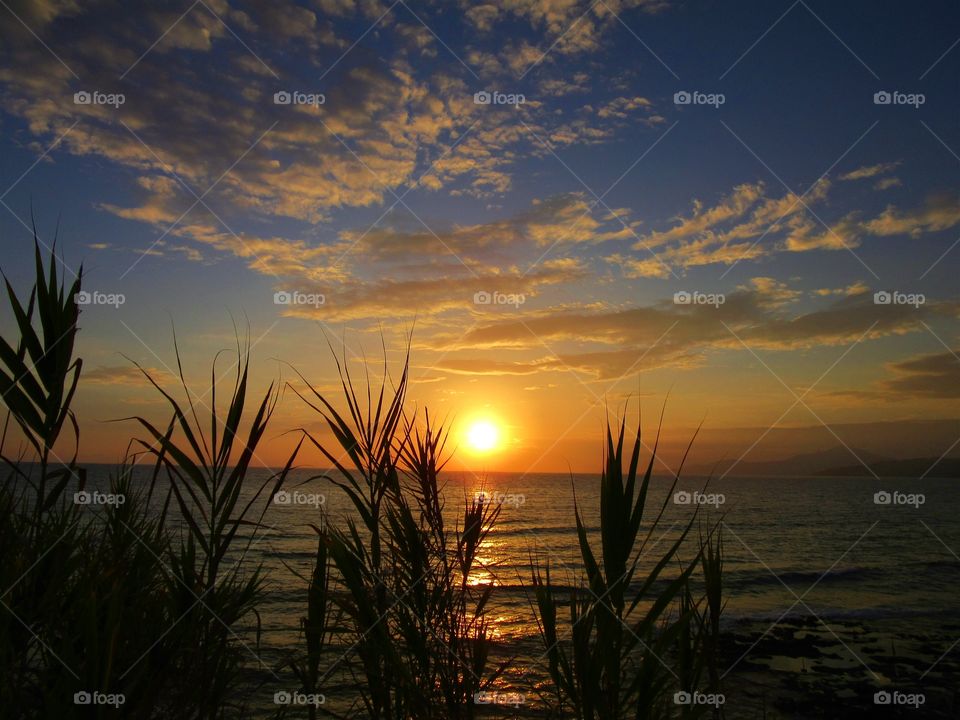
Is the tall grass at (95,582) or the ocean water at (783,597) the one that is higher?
the tall grass at (95,582)

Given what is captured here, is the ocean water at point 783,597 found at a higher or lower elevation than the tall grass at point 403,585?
lower

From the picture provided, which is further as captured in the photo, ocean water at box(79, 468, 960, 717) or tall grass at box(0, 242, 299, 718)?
ocean water at box(79, 468, 960, 717)

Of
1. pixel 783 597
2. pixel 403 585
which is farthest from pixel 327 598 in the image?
pixel 783 597

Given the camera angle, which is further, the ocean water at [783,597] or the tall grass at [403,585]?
the ocean water at [783,597]

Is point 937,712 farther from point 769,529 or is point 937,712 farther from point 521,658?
point 769,529

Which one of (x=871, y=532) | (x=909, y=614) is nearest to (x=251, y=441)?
(x=909, y=614)

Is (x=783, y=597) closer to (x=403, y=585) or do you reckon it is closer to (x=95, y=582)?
(x=403, y=585)

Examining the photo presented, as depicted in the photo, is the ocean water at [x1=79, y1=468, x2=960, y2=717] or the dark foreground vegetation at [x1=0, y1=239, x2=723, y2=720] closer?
the dark foreground vegetation at [x1=0, y1=239, x2=723, y2=720]

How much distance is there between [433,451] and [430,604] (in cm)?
89

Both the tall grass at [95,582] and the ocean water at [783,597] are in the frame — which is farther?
the ocean water at [783,597]

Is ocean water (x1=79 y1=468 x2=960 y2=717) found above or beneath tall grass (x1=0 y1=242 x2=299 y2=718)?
beneath

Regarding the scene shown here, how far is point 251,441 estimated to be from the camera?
266 centimetres

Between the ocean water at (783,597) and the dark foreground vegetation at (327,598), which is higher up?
the dark foreground vegetation at (327,598)

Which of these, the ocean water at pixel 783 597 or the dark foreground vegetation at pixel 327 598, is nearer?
the dark foreground vegetation at pixel 327 598
